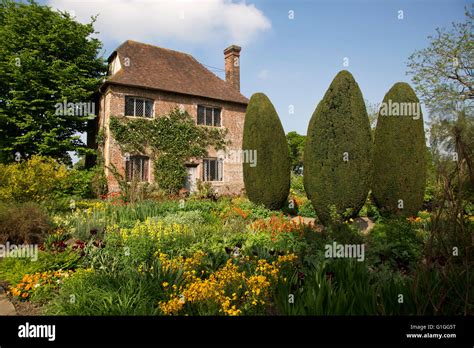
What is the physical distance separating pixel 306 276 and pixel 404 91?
903 centimetres

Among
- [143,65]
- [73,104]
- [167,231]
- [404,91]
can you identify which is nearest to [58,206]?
[167,231]

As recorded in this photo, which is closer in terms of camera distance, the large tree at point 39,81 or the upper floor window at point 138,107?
the large tree at point 39,81

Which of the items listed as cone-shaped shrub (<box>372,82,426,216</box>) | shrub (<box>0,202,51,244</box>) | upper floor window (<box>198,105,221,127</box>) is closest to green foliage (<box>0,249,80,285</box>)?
shrub (<box>0,202,51,244</box>)

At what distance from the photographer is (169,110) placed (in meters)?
19.8

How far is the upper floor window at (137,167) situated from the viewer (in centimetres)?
1825

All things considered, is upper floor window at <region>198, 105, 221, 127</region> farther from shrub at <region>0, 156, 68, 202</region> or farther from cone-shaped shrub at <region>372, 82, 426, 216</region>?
cone-shaped shrub at <region>372, 82, 426, 216</region>

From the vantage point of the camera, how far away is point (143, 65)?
2020 centimetres

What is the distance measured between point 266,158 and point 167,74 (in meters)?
11.7

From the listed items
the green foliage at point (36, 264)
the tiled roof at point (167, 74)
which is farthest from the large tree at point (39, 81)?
the green foliage at point (36, 264)

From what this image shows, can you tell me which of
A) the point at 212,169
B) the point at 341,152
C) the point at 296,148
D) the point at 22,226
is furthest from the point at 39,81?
the point at 296,148

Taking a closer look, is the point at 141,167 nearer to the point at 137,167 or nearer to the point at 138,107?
the point at 137,167

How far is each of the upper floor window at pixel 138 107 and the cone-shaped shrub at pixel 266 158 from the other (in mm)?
8598

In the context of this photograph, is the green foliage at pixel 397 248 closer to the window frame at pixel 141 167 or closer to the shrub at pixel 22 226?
the shrub at pixel 22 226

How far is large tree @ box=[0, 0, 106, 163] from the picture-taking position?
17625 mm
